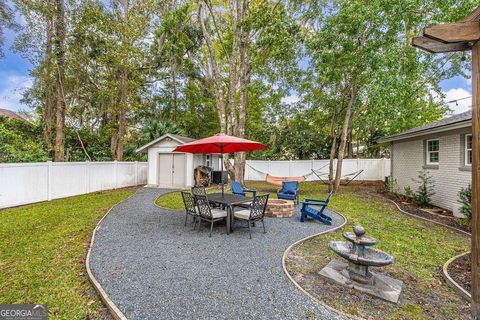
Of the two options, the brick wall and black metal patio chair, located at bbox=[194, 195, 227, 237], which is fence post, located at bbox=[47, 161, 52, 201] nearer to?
black metal patio chair, located at bbox=[194, 195, 227, 237]

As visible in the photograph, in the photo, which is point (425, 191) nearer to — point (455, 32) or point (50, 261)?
point (455, 32)

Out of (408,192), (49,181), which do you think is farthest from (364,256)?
(49,181)

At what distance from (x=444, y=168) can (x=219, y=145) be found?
7236 mm

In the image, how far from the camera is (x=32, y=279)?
292 cm

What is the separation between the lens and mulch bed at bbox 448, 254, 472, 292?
2.93 metres

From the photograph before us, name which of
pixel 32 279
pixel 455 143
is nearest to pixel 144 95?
pixel 32 279

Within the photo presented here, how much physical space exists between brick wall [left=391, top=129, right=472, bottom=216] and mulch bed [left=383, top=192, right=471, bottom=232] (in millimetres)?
251

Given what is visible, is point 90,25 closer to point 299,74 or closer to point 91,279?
point 299,74

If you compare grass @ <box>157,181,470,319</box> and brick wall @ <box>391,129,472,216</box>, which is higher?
brick wall @ <box>391,129,472,216</box>

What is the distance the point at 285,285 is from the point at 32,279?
3.25m

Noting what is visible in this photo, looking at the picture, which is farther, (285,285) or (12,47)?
(12,47)

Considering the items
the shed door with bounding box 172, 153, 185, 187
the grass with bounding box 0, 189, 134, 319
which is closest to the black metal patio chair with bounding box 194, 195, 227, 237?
the grass with bounding box 0, 189, 134, 319

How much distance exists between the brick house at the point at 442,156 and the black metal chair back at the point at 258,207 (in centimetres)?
558

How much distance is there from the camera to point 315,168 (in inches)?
629
